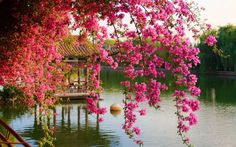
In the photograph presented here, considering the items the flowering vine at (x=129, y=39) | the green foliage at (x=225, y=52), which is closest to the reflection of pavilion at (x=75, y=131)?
the flowering vine at (x=129, y=39)

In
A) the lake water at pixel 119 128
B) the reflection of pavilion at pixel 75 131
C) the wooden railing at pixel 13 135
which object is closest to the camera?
the wooden railing at pixel 13 135

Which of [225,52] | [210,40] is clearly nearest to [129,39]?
[210,40]

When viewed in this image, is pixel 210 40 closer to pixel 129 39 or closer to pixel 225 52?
pixel 129 39

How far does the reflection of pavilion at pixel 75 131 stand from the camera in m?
19.0

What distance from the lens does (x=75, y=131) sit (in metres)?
21.5

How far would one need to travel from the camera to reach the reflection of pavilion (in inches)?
746

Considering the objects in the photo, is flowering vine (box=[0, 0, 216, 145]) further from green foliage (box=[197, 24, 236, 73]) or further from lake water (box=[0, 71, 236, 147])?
green foliage (box=[197, 24, 236, 73])

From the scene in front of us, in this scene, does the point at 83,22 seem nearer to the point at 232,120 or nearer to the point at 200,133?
the point at 200,133

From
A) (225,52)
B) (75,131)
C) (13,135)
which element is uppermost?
(225,52)

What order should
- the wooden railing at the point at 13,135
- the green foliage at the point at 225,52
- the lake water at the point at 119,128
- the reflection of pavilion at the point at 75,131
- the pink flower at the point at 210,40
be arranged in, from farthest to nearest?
1. the green foliage at the point at 225,52
2. the reflection of pavilion at the point at 75,131
3. the lake water at the point at 119,128
4. the pink flower at the point at 210,40
5. the wooden railing at the point at 13,135

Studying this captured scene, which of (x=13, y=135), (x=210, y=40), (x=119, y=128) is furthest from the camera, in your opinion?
(x=119, y=128)

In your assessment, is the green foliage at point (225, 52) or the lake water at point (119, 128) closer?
the lake water at point (119, 128)

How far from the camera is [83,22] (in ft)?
17.3

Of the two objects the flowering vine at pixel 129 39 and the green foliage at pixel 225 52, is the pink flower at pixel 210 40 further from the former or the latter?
the green foliage at pixel 225 52
